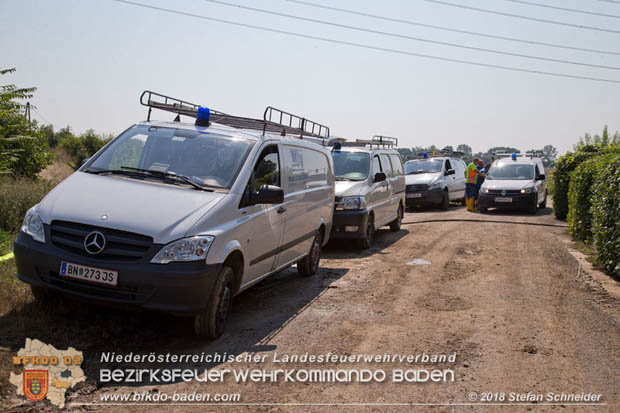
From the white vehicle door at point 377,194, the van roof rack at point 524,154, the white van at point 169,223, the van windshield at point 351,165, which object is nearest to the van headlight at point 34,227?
the white van at point 169,223

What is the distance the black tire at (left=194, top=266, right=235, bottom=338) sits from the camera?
16.3 ft

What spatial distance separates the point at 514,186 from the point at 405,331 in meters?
14.7

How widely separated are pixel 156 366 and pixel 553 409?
3.01 m

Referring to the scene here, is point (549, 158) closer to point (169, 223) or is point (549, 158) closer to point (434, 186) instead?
point (434, 186)

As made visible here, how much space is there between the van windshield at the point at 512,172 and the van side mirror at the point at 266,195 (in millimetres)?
15747

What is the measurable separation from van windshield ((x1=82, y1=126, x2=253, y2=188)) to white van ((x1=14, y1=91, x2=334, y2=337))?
0.04 feet

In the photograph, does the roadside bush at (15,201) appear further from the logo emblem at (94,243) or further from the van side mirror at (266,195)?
the van side mirror at (266,195)

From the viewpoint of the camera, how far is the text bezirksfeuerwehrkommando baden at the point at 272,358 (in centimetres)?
461

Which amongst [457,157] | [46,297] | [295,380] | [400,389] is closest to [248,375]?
[295,380]

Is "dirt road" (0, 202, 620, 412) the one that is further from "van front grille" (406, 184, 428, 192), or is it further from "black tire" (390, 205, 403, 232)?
"van front grille" (406, 184, 428, 192)

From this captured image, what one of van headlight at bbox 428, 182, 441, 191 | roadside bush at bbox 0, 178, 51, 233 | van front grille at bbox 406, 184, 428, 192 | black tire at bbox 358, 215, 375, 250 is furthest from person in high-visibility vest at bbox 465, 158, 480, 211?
roadside bush at bbox 0, 178, 51, 233

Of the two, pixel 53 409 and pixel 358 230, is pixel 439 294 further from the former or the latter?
pixel 53 409

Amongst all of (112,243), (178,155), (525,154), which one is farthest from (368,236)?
(525,154)

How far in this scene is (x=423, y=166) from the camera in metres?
21.2
